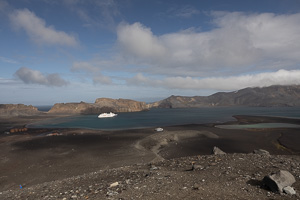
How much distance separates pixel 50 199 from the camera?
976 cm

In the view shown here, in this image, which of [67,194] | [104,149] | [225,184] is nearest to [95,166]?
[104,149]

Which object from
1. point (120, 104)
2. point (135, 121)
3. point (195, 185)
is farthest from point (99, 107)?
point (195, 185)

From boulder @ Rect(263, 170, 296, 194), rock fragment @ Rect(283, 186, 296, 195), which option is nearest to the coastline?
boulder @ Rect(263, 170, 296, 194)

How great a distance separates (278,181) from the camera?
341 inches

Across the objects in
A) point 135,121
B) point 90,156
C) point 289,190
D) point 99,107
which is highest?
point 99,107

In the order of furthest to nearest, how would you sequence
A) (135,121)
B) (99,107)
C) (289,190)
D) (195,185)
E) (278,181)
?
(99,107)
(135,121)
(195,185)
(278,181)
(289,190)

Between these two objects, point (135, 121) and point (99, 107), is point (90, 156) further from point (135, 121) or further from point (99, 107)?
point (99, 107)

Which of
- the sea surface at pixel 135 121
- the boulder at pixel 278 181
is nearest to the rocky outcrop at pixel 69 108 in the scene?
the sea surface at pixel 135 121

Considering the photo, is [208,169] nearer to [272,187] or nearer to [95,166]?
[272,187]

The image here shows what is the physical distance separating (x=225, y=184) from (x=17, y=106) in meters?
158

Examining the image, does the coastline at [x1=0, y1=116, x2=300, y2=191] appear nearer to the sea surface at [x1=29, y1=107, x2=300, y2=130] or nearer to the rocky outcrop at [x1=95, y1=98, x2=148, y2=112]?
the sea surface at [x1=29, y1=107, x2=300, y2=130]

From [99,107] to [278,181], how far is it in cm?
15702

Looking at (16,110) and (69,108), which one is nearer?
(16,110)

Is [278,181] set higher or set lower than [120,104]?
lower
